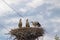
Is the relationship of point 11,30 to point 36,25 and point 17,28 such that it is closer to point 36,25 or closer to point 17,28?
point 17,28

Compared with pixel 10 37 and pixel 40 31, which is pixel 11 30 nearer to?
pixel 10 37

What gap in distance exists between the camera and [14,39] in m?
24.4

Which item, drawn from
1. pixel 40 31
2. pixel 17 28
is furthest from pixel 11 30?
pixel 40 31

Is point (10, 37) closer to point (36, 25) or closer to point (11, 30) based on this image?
point (11, 30)

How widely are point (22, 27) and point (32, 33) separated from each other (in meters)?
0.91

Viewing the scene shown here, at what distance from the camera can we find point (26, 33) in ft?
78.5

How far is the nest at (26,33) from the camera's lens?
23.7m

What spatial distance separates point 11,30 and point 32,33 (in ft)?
4.76

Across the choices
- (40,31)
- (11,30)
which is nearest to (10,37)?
(11,30)

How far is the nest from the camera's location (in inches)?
931

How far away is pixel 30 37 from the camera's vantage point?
24.7 meters

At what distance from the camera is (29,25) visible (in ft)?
78.9

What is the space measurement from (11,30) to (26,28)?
0.98 meters

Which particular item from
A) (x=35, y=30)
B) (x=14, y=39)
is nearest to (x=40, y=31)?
(x=35, y=30)
